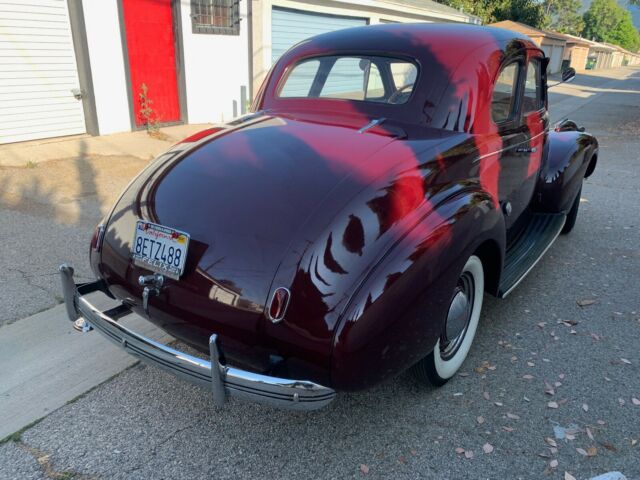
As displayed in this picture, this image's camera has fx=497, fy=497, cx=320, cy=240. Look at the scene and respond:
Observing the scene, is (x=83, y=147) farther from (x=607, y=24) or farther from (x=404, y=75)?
(x=607, y=24)

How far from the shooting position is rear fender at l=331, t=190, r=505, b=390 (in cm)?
194

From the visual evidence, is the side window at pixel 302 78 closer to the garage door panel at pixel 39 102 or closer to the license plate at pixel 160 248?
the license plate at pixel 160 248

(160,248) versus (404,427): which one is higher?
(160,248)

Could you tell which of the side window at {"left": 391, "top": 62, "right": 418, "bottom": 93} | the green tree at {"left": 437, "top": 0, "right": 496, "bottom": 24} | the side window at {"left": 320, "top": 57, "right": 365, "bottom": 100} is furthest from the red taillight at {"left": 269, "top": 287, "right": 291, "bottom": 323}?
the green tree at {"left": 437, "top": 0, "right": 496, "bottom": 24}

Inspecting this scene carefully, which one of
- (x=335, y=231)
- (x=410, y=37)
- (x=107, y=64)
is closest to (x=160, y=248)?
(x=335, y=231)

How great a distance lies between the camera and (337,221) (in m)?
2.09

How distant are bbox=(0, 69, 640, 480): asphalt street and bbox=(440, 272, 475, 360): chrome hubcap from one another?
0.20 metres

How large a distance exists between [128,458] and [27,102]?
22.1 ft

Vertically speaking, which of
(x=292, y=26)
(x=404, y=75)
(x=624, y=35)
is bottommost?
(x=404, y=75)

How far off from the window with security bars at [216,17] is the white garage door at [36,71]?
2.48 m

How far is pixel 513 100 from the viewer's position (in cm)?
345

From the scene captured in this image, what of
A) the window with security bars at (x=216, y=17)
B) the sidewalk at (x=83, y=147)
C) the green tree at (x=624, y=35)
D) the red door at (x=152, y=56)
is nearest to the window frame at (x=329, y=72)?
the sidewalk at (x=83, y=147)

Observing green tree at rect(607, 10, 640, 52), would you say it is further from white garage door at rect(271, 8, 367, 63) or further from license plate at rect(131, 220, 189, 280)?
license plate at rect(131, 220, 189, 280)

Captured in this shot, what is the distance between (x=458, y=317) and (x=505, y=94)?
1.65 meters
